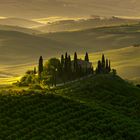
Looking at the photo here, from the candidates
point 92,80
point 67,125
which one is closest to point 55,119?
point 67,125

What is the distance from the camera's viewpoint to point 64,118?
267ft

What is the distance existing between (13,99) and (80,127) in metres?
15.1

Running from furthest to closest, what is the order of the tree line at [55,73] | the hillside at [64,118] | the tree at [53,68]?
the tree at [53,68] < the tree line at [55,73] < the hillside at [64,118]

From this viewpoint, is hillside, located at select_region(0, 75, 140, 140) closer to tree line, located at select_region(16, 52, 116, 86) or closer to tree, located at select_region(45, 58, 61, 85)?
tree line, located at select_region(16, 52, 116, 86)

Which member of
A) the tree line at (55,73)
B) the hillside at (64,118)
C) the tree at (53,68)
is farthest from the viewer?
the tree at (53,68)

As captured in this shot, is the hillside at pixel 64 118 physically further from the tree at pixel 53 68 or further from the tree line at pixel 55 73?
the tree at pixel 53 68

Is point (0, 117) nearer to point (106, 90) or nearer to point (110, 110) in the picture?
point (110, 110)

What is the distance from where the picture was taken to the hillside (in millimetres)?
75438

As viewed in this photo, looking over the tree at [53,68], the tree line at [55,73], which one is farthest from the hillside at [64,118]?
the tree at [53,68]

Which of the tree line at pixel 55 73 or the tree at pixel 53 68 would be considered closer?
the tree line at pixel 55 73

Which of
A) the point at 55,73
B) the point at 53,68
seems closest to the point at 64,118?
the point at 55,73

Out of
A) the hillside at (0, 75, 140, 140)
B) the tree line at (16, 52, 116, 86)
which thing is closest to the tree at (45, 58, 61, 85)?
the tree line at (16, 52, 116, 86)

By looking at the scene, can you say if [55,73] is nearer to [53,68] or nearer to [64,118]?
[53,68]

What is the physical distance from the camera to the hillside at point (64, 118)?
7544cm
